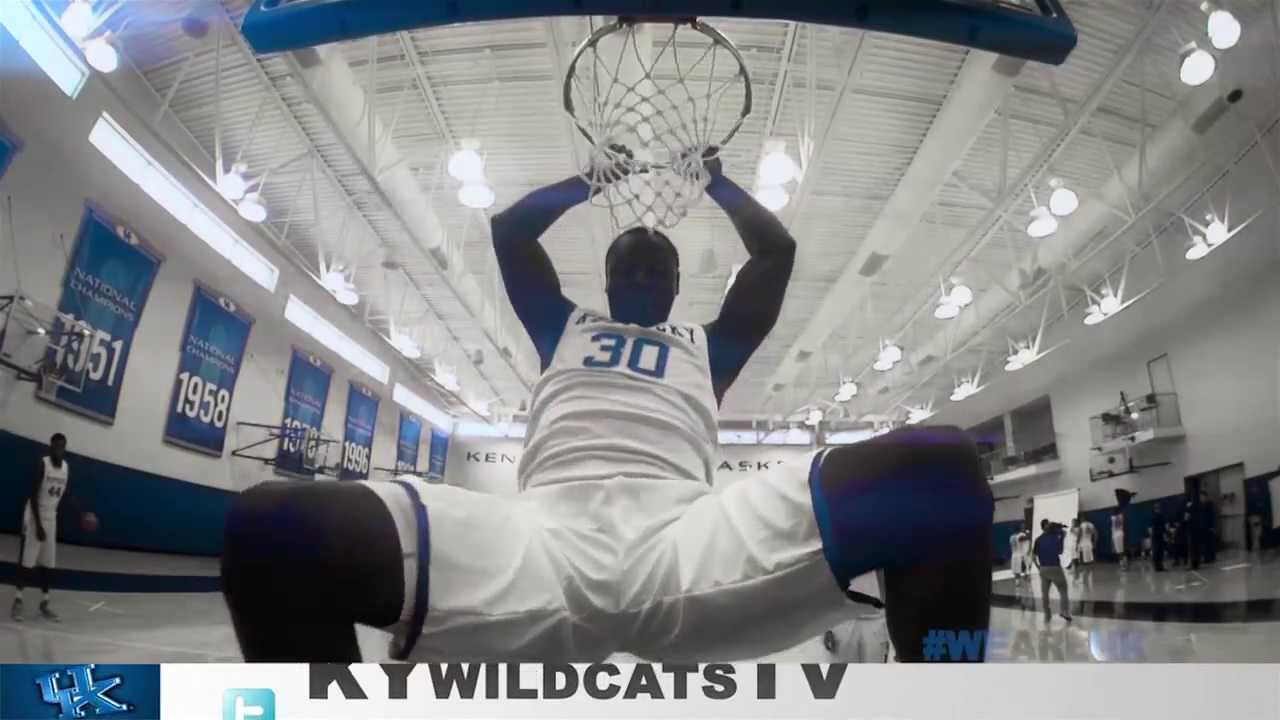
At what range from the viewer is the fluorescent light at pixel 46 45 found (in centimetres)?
192

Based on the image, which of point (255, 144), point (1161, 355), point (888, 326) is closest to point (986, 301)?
point (888, 326)

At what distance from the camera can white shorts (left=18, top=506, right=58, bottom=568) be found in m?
1.78

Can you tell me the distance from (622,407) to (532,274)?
362mm

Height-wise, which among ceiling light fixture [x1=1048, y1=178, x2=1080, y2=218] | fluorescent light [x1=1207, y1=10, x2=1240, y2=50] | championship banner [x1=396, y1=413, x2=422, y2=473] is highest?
fluorescent light [x1=1207, y1=10, x2=1240, y2=50]

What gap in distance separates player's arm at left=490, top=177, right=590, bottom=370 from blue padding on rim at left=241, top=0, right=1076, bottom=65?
1.24 feet

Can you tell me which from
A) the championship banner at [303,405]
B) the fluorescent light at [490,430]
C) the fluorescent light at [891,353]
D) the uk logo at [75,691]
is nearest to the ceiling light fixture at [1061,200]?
the fluorescent light at [891,353]

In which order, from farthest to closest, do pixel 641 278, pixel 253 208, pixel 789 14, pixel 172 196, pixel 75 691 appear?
pixel 253 208 < pixel 172 196 < pixel 75 691 < pixel 641 278 < pixel 789 14

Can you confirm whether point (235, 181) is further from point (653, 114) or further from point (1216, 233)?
point (1216, 233)

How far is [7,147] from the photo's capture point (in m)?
1.86

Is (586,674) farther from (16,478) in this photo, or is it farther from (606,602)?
(16,478)

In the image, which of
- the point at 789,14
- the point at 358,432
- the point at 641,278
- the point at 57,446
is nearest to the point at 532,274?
the point at 641,278

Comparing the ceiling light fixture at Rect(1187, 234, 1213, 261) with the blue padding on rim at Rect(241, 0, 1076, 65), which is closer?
the blue padding on rim at Rect(241, 0, 1076, 65)

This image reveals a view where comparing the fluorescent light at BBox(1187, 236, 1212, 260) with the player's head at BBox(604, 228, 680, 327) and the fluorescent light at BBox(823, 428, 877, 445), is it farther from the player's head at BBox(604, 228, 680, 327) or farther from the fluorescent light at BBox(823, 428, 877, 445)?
the player's head at BBox(604, 228, 680, 327)

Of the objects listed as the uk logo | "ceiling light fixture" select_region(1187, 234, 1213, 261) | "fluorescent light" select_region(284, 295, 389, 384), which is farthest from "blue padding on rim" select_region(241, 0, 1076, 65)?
the uk logo
